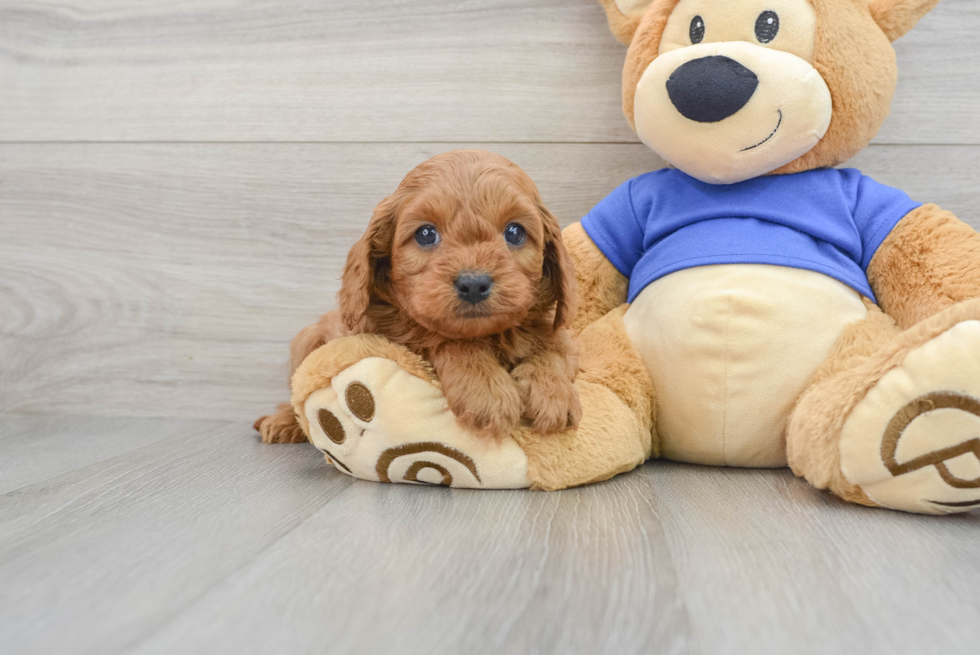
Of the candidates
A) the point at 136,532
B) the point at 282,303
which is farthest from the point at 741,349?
the point at 282,303

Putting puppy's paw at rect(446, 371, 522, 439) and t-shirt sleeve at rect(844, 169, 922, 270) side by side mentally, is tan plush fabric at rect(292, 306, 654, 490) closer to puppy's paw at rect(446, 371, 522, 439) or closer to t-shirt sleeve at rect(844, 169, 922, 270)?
puppy's paw at rect(446, 371, 522, 439)

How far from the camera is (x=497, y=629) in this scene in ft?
1.93

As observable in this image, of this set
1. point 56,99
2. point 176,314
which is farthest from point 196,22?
point 176,314

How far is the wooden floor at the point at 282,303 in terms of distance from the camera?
2.31 feet

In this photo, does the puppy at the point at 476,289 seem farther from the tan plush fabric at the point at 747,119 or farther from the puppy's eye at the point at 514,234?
the tan plush fabric at the point at 747,119

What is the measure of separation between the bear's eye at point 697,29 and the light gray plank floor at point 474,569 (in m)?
0.67

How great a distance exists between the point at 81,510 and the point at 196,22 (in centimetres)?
107

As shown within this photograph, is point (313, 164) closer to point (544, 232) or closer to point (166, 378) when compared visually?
point (166, 378)

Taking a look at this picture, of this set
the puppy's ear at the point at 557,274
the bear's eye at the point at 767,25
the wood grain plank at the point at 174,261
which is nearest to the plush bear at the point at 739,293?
the bear's eye at the point at 767,25

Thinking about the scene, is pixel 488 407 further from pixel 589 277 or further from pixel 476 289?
pixel 589 277

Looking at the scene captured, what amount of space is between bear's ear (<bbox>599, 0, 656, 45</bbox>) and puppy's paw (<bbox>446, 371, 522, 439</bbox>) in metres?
0.68

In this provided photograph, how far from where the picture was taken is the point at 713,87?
3.36 feet

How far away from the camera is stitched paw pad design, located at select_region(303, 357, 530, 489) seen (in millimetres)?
956

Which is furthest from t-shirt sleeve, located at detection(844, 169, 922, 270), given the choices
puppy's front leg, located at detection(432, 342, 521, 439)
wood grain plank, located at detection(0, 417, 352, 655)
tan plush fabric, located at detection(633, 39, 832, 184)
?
wood grain plank, located at detection(0, 417, 352, 655)
